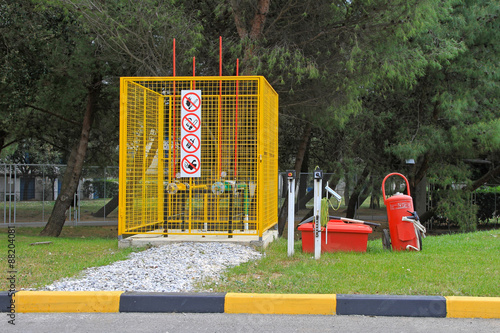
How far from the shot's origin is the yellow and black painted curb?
5305 millimetres

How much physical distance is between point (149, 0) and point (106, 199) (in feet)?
39.9

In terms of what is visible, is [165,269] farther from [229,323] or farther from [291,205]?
[291,205]

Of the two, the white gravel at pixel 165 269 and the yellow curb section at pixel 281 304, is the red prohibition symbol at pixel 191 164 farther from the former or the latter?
the yellow curb section at pixel 281 304

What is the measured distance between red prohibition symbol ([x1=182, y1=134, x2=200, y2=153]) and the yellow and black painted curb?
3.59 meters

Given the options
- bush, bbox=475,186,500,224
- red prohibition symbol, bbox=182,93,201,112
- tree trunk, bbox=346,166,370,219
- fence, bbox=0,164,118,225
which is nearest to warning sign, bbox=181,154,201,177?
red prohibition symbol, bbox=182,93,201,112

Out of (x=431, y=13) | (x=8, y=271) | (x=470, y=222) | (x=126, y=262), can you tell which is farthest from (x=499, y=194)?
(x=8, y=271)

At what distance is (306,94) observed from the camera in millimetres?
13695

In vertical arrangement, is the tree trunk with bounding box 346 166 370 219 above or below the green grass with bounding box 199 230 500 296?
above

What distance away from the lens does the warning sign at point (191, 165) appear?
8703 millimetres

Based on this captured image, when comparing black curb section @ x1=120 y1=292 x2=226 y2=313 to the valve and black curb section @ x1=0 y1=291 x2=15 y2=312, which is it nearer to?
black curb section @ x1=0 y1=291 x2=15 y2=312

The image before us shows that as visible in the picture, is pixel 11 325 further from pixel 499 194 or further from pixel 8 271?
pixel 499 194

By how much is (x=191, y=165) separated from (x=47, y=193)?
47.0 ft

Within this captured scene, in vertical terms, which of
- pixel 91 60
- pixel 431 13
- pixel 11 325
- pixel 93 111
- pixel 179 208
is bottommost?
pixel 11 325

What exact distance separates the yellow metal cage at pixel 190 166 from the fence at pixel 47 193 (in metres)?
12.8
